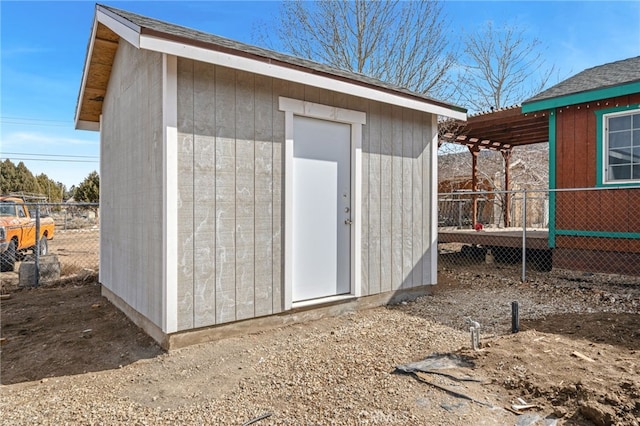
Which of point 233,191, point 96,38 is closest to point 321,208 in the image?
point 233,191

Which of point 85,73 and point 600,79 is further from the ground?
point 600,79

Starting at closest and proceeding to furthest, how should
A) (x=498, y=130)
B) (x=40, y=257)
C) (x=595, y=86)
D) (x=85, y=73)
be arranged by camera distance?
(x=85, y=73), (x=595, y=86), (x=40, y=257), (x=498, y=130)

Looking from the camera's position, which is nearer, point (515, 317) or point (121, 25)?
point (121, 25)

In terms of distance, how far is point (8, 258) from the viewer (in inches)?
307

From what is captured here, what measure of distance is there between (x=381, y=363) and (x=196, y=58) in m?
2.83

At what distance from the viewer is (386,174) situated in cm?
473

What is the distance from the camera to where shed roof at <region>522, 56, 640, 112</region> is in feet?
18.2

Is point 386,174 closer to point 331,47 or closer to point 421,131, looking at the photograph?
point 421,131

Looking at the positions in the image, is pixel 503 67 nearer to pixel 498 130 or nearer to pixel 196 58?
pixel 498 130

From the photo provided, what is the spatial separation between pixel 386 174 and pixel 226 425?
11.0 feet

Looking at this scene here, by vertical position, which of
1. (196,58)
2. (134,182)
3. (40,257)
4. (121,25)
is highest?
(121,25)

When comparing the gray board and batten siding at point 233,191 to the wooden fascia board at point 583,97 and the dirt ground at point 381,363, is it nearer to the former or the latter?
the dirt ground at point 381,363

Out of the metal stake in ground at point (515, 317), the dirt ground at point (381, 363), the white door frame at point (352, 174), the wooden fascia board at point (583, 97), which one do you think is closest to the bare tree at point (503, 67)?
the wooden fascia board at point (583, 97)

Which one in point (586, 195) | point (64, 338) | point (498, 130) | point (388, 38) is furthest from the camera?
point (388, 38)
